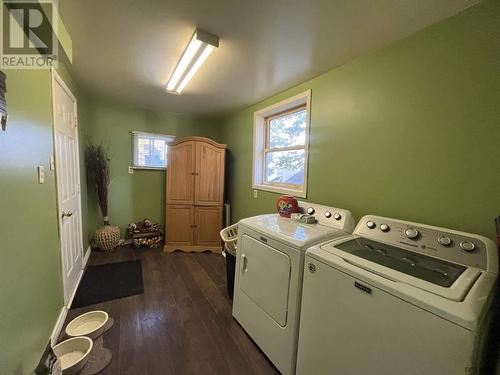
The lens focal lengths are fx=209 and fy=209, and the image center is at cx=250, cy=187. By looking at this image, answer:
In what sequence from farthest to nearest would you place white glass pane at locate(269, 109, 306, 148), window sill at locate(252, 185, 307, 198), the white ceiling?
white glass pane at locate(269, 109, 306, 148) → window sill at locate(252, 185, 307, 198) → the white ceiling

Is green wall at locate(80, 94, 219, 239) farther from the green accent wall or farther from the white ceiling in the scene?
the green accent wall

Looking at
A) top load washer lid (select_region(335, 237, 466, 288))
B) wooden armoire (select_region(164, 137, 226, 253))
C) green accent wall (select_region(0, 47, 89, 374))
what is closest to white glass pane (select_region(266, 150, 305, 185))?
wooden armoire (select_region(164, 137, 226, 253))

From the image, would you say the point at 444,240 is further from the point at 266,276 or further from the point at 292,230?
the point at 266,276

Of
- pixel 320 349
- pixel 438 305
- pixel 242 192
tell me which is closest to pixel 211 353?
pixel 320 349

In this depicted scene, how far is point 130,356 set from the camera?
1.49m

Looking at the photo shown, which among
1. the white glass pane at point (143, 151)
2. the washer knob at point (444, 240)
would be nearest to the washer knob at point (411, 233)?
the washer knob at point (444, 240)

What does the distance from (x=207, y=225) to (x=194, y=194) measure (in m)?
0.54

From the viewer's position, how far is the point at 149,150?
360 centimetres

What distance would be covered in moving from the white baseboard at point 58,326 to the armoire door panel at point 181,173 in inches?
68.4

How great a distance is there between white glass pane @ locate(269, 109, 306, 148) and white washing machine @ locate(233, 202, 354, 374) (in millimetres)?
954

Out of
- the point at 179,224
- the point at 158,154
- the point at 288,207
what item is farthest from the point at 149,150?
the point at 288,207

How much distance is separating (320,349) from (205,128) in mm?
3673

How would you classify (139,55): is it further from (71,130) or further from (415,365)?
(415,365)

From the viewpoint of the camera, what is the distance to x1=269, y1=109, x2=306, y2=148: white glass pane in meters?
2.44
